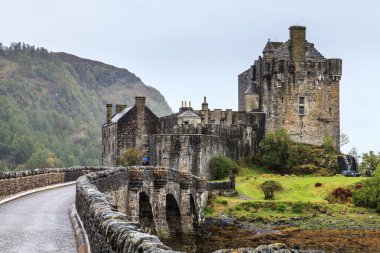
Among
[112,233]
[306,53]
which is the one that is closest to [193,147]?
[306,53]

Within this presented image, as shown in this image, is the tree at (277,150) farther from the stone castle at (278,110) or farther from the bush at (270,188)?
the bush at (270,188)

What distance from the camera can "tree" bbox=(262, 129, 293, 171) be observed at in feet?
237

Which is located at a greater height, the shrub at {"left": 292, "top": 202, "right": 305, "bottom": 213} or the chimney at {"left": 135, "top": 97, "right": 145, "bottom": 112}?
the chimney at {"left": 135, "top": 97, "right": 145, "bottom": 112}

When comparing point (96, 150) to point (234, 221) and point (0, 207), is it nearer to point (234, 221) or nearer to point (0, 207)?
point (234, 221)

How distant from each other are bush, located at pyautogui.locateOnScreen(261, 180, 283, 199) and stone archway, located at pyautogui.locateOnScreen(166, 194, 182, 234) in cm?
1566

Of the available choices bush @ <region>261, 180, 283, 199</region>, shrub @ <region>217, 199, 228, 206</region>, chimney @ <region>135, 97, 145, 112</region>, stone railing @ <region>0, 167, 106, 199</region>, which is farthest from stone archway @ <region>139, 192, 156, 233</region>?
chimney @ <region>135, 97, 145, 112</region>

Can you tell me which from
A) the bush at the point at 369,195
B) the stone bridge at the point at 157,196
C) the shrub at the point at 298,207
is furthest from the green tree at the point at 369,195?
the stone bridge at the point at 157,196

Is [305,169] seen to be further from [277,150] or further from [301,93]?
[301,93]

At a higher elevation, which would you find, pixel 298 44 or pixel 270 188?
pixel 298 44

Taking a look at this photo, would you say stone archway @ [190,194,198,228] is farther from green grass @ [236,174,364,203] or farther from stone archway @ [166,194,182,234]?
green grass @ [236,174,364,203]

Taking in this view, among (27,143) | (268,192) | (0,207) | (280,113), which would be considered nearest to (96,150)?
(27,143)

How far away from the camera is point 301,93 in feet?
253

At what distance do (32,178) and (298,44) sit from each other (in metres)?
49.1

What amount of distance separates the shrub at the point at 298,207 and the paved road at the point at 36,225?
110ft
